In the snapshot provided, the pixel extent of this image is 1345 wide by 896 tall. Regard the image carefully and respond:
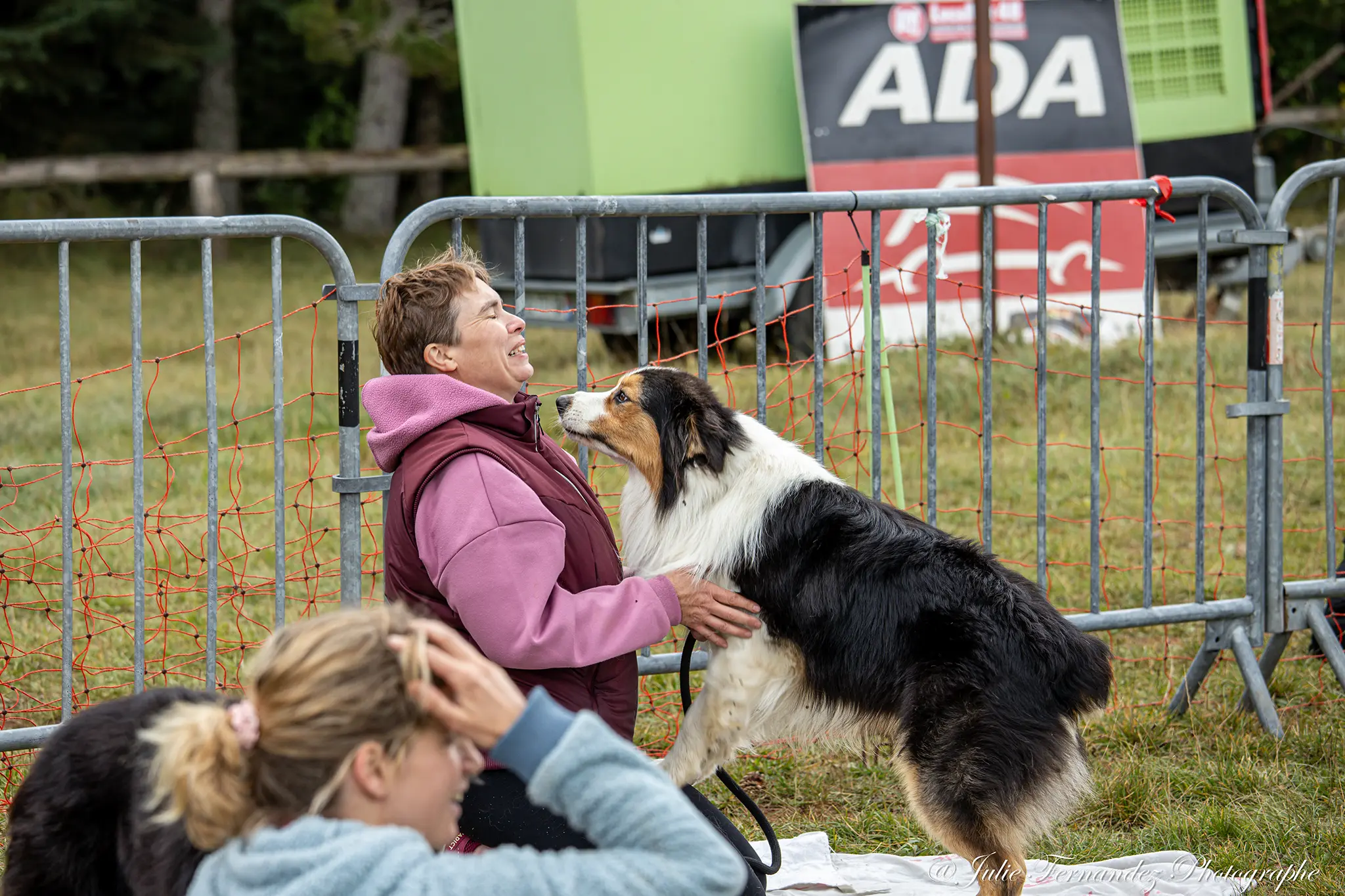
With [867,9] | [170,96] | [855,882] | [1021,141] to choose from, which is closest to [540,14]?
[867,9]

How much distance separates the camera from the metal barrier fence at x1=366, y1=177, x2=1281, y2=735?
3.70 metres

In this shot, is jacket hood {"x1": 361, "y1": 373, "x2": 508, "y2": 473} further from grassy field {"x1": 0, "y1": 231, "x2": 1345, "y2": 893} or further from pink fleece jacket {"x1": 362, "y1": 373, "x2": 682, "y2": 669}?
grassy field {"x1": 0, "y1": 231, "x2": 1345, "y2": 893}

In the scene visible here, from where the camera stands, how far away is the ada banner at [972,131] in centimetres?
959

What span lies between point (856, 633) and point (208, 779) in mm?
1755

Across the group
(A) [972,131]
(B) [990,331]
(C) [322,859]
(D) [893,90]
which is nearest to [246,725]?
(C) [322,859]

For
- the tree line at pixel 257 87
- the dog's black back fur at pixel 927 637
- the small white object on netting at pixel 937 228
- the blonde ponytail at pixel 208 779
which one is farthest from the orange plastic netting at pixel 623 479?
the tree line at pixel 257 87

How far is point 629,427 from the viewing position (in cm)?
319

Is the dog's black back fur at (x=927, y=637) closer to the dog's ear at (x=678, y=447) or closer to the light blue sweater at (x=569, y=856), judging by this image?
the dog's ear at (x=678, y=447)

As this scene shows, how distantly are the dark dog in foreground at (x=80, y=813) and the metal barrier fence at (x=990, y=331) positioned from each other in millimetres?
1377

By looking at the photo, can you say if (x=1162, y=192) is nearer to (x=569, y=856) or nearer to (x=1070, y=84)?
(x=569, y=856)

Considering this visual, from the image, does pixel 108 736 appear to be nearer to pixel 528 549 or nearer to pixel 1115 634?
pixel 528 549

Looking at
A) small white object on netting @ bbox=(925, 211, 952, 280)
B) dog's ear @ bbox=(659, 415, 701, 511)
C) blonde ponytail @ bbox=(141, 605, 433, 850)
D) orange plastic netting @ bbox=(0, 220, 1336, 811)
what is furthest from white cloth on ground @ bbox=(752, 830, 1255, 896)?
blonde ponytail @ bbox=(141, 605, 433, 850)

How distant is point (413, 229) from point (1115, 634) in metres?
3.41

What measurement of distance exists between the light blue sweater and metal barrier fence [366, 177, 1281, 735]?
186 cm
